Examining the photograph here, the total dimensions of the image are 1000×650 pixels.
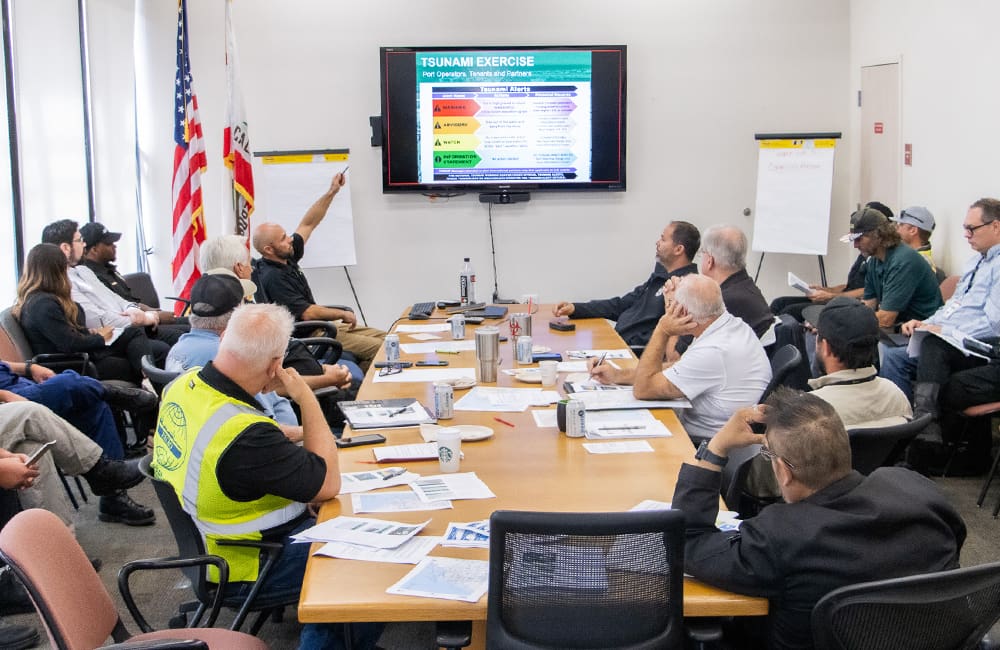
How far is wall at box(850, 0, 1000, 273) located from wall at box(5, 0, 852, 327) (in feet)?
2.88

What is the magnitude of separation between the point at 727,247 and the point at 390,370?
179 centimetres

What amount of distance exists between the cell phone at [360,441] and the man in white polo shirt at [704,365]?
3.31 feet

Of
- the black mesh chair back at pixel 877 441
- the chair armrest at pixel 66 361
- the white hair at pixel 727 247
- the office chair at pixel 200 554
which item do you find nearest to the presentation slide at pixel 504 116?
the white hair at pixel 727 247

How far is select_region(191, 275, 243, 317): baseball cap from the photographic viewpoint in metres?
3.72

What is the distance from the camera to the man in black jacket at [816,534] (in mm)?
1947

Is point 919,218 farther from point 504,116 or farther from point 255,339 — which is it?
point 255,339

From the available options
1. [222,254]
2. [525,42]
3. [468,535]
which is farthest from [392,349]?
[525,42]

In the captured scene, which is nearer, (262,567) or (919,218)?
(262,567)

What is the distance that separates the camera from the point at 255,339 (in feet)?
8.63

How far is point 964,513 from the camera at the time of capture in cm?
443

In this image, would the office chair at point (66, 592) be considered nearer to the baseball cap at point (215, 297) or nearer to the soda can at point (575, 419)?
the soda can at point (575, 419)

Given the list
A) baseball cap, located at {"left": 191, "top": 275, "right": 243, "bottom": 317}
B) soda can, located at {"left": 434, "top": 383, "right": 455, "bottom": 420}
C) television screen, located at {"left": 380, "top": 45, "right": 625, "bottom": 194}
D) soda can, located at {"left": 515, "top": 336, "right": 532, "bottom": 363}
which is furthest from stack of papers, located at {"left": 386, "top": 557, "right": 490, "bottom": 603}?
television screen, located at {"left": 380, "top": 45, "right": 625, "bottom": 194}

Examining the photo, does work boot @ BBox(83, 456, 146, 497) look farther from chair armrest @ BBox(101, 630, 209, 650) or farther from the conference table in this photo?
chair armrest @ BBox(101, 630, 209, 650)

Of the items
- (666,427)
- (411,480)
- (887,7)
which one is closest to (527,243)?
(887,7)
